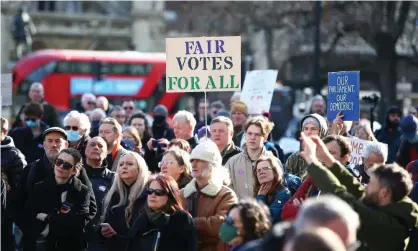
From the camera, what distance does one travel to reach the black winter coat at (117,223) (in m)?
9.43

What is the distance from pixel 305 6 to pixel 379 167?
26.2 m

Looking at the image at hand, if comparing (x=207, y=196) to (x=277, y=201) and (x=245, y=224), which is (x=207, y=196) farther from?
(x=245, y=224)

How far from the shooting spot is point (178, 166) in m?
9.66

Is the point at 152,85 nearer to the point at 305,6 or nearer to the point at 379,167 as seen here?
the point at 305,6

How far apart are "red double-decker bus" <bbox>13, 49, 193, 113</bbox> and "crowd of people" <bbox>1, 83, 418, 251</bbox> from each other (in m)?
26.6

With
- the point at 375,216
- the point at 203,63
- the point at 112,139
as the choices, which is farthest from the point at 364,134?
the point at 375,216

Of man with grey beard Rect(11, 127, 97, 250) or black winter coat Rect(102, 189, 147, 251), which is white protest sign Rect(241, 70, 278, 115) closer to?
man with grey beard Rect(11, 127, 97, 250)

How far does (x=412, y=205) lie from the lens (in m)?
7.54

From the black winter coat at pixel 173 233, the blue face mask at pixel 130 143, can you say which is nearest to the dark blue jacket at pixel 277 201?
the black winter coat at pixel 173 233

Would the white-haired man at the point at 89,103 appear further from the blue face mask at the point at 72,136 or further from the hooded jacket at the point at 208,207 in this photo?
the hooded jacket at the point at 208,207

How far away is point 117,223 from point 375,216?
2.87m

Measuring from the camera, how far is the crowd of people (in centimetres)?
740

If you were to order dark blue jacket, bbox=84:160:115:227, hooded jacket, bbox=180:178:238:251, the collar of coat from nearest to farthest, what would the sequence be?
hooded jacket, bbox=180:178:238:251 → the collar of coat → dark blue jacket, bbox=84:160:115:227

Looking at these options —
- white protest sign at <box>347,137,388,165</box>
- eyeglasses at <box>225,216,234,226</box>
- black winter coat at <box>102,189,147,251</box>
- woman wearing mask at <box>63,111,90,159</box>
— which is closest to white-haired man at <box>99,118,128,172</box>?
woman wearing mask at <box>63,111,90,159</box>
